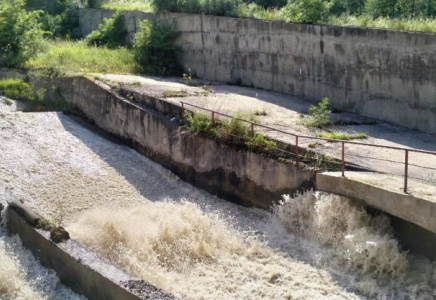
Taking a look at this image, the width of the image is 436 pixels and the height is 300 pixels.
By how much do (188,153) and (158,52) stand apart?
335 inches

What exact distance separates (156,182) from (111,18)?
13.8 m

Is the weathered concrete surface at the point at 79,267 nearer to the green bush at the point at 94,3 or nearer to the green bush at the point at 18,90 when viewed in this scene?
the green bush at the point at 18,90

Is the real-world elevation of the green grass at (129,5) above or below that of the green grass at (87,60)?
above

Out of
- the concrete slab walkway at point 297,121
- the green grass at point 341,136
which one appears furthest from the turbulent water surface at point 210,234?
the green grass at point 341,136

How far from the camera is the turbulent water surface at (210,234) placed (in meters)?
10.8

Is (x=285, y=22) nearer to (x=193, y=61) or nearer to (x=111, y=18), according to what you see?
(x=193, y=61)

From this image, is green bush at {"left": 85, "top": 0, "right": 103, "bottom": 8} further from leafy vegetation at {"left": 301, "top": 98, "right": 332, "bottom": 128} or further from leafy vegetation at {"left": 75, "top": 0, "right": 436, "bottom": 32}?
leafy vegetation at {"left": 301, "top": 98, "right": 332, "bottom": 128}

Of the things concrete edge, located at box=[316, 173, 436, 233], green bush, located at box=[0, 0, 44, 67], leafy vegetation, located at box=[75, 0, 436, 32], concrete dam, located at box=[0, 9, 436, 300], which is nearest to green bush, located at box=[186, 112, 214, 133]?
concrete dam, located at box=[0, 9, 436, 300]

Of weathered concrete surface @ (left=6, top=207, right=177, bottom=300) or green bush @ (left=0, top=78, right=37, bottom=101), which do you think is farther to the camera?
green bush @ (left=0, top=78, right=37, bottom=101)

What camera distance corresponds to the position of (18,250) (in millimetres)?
11922

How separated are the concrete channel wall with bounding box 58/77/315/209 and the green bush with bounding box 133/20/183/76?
3.76 m

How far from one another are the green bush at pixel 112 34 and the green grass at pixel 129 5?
2.71 feet

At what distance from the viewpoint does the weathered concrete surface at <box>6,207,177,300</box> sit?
9.93 m

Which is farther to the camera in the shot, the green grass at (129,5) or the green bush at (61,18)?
the green bush at (61,18)
